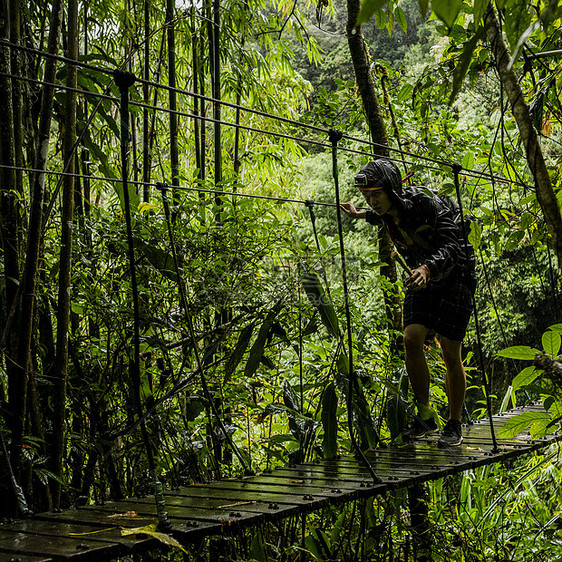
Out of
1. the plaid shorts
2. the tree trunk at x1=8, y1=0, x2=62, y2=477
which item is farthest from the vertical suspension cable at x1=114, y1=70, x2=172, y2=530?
the plaid shorts

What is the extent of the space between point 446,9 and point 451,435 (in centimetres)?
204

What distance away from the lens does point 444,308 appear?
226 cm

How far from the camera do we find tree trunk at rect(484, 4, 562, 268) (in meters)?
1.23

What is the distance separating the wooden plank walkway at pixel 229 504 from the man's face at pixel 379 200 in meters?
0.86

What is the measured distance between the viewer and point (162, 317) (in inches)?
85.5

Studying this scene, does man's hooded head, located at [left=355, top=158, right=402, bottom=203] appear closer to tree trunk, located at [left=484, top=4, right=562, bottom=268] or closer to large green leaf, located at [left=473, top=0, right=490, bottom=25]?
tree trunk, located at [left=484, top=4, right=562, bottom=268]

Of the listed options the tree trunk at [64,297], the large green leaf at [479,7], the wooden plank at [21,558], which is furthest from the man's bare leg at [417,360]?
the large green leaf at [479,7]

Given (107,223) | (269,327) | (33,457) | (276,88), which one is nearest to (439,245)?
(269,327)

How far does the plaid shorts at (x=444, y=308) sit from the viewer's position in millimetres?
2254

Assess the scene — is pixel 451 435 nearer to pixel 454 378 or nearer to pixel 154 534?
pixel 454 378

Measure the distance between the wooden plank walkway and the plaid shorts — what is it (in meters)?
0.43

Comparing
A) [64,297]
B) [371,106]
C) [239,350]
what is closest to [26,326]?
[64,297]

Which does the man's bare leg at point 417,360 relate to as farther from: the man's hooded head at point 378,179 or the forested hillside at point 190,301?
the man's hooded head at point 378,179

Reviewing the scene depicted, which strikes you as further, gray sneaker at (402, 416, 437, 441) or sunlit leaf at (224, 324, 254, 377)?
gray sneaker at (402, 416, 437, 441)
